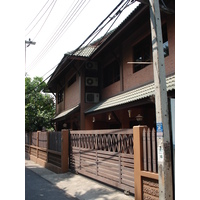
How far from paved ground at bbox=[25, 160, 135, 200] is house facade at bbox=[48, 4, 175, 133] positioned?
2.20 m

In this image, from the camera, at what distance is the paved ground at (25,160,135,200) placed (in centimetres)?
582

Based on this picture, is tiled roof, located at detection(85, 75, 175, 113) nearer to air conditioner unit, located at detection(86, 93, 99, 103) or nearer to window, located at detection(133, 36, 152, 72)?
window, located at detection(133, 36, 152, 72)

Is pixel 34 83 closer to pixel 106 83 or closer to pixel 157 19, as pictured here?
pixel 106 83

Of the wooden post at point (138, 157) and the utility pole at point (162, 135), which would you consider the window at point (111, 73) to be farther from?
the utility pole at point (162, 135)

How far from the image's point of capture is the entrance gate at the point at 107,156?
5.74 metres

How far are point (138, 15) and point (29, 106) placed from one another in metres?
13.5

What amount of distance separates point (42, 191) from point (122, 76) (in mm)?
6100

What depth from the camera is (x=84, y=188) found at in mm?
6809

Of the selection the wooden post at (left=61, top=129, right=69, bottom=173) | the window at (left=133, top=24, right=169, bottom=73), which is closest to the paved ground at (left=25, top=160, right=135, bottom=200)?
the wooden post at (left=61, top=129, right=69, bottom=173)

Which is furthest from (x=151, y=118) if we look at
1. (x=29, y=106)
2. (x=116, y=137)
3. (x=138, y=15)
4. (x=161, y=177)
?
(x=29, y=106)

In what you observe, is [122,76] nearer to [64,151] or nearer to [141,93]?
[141,93]

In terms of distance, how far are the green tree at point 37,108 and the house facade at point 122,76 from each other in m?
4.27

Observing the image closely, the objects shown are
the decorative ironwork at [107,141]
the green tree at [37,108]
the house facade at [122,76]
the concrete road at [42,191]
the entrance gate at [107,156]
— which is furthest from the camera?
the green tree at [37,108]

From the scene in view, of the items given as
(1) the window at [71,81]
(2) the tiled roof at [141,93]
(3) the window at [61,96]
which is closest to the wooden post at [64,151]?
(2) the tiled roof at [141,93]
